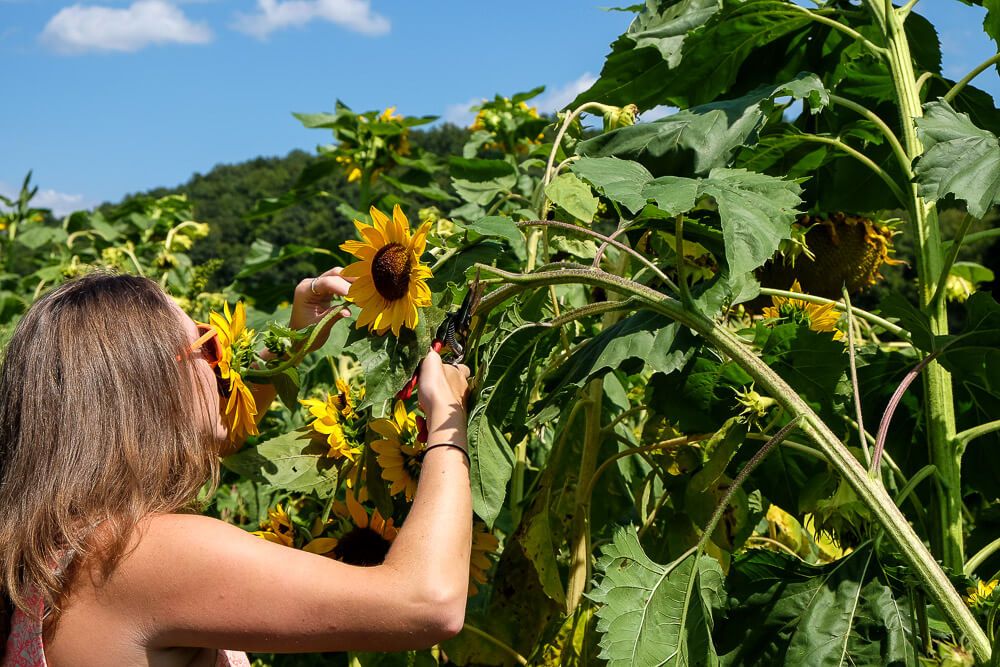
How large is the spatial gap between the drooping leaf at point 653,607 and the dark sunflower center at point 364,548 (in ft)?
1.47

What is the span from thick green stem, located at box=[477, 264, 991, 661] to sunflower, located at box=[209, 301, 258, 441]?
400 mm

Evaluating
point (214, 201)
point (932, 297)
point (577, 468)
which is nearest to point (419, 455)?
point (577, 468)

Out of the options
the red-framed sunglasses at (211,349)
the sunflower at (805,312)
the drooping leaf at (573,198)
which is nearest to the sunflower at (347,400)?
the red-framed sunglasses at (211,349)

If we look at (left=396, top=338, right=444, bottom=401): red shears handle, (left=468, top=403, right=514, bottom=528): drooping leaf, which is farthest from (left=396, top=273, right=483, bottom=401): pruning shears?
(left=468, top=403, right=514, bottom=528): drooping leaf

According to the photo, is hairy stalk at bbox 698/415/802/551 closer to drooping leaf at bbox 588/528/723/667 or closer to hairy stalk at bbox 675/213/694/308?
drooping leaf at bbox 588/528/723/667

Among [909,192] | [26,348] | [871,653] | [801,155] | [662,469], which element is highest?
[801,155]

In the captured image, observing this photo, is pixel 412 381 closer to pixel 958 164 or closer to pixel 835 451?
pixel 835 451

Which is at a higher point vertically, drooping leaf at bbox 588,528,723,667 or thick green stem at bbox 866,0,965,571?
thick green stem at bbox 866,0,965,571

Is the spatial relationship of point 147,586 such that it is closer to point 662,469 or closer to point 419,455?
point 419,455

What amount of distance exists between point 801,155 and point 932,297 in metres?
0.41

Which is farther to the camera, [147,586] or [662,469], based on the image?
[662,469]

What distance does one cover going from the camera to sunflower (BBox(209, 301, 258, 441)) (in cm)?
137

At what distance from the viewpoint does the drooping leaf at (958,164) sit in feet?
3.72

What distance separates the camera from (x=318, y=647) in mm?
1201
